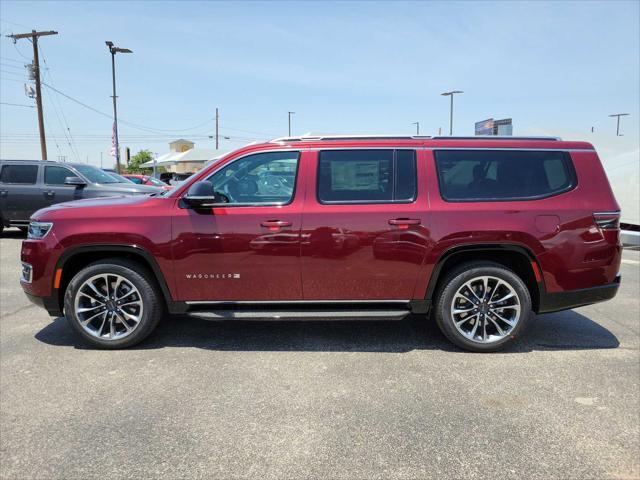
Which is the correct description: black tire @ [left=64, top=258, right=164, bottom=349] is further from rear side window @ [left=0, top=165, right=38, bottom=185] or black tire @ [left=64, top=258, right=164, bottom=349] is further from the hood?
rear side window @ [left=0, top=165, right=38, bottom=185]

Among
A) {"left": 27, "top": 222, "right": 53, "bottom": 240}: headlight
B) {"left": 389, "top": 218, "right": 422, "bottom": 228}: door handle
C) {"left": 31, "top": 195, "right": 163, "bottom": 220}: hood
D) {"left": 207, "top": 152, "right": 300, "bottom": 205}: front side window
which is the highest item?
{"left": 207, "top": 152, "right": 300, "bottom": 205}: front side window

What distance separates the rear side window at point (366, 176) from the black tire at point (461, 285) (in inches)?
32.2

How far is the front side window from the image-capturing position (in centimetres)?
403

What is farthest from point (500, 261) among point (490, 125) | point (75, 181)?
point (490, 125)

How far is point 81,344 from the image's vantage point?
167 inches

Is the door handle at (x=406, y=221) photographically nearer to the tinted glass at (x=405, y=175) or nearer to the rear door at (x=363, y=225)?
the rear door at (x=363, y=225)

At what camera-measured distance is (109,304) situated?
4.07 m

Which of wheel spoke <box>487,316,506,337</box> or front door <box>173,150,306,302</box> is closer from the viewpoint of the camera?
front door <box>173,150,306,302</box>

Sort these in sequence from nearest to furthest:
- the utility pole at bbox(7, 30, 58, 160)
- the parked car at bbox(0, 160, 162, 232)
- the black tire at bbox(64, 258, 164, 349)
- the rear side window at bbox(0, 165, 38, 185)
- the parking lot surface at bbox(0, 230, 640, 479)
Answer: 1. the parking lot surface at bbox(0, 230, 640, 479)
2. the black tire at bbox(64, 258, 164, 349)
3. the parked car at bbox(0, 160, 162, 232)
4. the rear side window at bbox(0, 165, 38, 185)
5. the utility pole at bbox(7, 30, 58, 160)

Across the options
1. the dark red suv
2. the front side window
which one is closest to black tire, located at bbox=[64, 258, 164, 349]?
the dark red suv

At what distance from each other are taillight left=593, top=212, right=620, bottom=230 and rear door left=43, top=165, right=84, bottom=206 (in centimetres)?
997

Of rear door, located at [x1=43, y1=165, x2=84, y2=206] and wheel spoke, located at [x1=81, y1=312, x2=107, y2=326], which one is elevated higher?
rear door, located at [x1=43, y1=165, x2=84, y2=206]

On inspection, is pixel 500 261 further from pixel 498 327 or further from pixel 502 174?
pixel 502 174

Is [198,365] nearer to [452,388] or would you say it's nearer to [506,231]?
[452,388]
